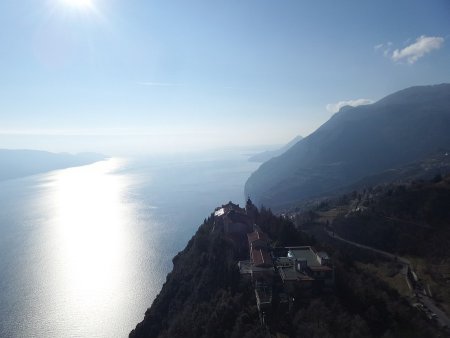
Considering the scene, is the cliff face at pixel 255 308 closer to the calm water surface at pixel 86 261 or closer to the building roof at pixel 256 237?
the building roof at pixel 256 237

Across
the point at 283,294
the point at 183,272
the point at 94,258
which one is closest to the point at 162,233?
the point at 94,258

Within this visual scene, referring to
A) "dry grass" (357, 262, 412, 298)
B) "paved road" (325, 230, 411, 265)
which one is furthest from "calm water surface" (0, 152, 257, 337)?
"dry grass" (357, 262, 412, 298)

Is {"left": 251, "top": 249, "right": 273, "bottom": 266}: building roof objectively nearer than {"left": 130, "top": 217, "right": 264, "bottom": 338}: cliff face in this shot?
No

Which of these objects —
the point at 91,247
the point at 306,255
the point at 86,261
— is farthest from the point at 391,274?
the point at 91,247

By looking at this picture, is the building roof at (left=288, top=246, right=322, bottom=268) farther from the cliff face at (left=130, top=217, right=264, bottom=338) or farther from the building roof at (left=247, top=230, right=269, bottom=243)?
the cliff face at (left=130, top=217, right=264, bottom=338)

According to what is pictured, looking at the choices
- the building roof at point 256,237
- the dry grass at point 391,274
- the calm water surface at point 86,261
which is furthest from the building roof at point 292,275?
the calm water surface at point 86,261

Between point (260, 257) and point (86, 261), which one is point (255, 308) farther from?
point (86, 261)

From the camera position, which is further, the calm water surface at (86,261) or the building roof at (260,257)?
the calm water surface at (86,261)

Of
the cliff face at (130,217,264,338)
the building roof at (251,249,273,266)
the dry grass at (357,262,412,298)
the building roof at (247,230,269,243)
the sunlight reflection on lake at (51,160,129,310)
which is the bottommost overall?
the sunlight reflection on lake at (51,160,129,310)

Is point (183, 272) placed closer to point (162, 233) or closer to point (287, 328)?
point (287, 328)
